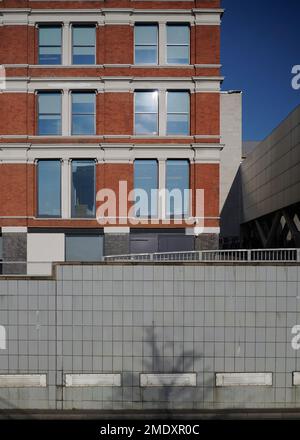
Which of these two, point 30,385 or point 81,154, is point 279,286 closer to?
point 30,385

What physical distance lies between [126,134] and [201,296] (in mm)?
9195

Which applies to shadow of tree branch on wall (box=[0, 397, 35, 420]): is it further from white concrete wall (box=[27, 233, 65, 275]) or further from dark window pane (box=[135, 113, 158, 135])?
dark window pane (box=[135, 113, 158, 135])

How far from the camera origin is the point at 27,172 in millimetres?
15883

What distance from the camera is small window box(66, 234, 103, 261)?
52.1 feet

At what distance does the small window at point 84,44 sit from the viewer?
16.0 meters

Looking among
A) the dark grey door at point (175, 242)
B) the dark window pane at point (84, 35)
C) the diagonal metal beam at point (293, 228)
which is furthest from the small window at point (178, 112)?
the diagonal metal beam at point (293, 228)

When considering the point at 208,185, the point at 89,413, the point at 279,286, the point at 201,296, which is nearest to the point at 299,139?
the point at 208,185

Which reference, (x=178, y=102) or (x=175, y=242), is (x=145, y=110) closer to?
(x=178, y=102)

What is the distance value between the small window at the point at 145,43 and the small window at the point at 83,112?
9.85 ft

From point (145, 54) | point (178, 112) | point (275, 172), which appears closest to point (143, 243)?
point (178, 112)

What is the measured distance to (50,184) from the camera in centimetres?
1612

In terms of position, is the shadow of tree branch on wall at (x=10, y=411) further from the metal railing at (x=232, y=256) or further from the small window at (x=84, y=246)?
the small window at (x=84, y=246)

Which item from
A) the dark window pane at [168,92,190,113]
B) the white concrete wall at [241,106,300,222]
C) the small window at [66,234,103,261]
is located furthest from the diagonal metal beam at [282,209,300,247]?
the small window at [66,234,103,261]

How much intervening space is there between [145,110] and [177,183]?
3.88 meters
